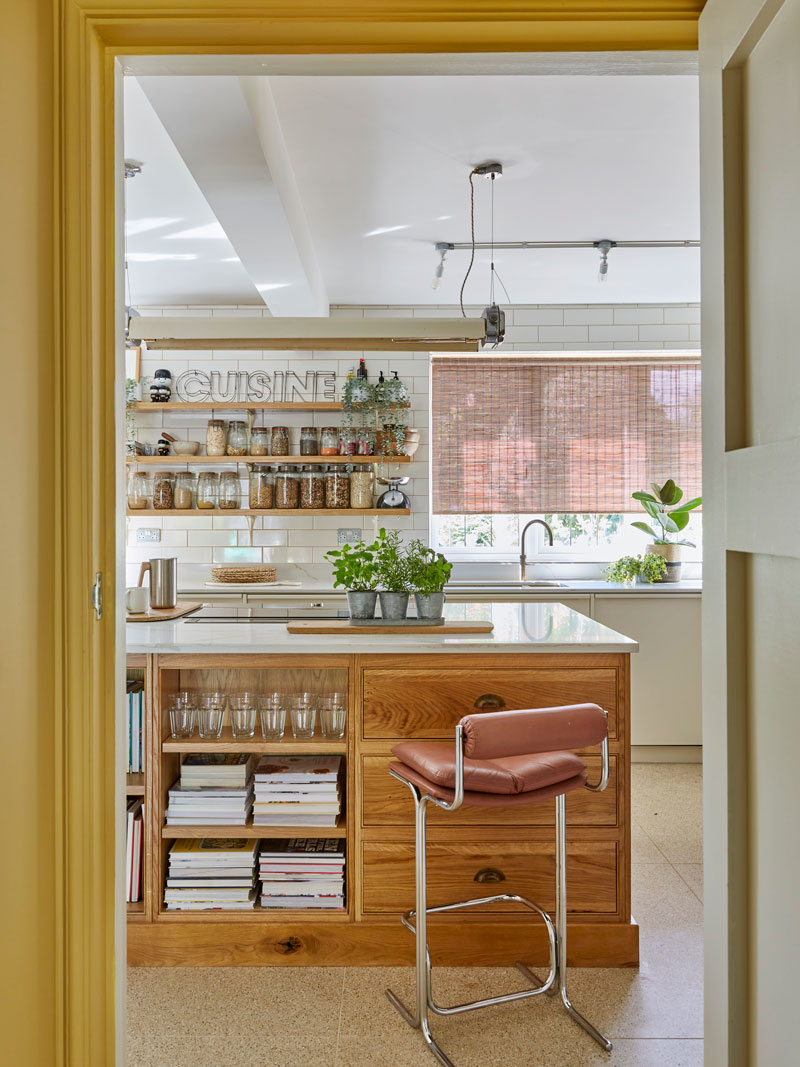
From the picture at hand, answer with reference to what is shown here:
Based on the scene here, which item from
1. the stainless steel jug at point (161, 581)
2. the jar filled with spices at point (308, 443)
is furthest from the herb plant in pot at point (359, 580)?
the jar filled with spices at point (308, 443)

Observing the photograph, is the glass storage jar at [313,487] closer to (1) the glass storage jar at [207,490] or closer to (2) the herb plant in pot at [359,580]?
(1) the glass storage jar at [207,490]

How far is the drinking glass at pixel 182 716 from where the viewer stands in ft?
8.50

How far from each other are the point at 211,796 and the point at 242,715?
256mm

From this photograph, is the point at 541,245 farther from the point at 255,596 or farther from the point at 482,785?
the point at 482,785

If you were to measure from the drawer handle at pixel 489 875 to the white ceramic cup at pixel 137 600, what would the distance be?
4.95 ft

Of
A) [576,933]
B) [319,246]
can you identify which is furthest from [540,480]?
[576,933]

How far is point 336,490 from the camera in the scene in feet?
16.9

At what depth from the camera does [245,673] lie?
2781mm

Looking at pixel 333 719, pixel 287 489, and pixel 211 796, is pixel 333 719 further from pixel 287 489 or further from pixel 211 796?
pixel 287 489

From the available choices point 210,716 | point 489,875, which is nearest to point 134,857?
point 210,716

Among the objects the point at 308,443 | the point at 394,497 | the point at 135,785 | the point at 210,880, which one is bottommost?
the point at 210,880

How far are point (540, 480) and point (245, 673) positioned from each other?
3.18m

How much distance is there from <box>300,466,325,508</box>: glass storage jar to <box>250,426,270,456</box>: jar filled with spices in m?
0.28

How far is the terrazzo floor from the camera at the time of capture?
80.3 inches
